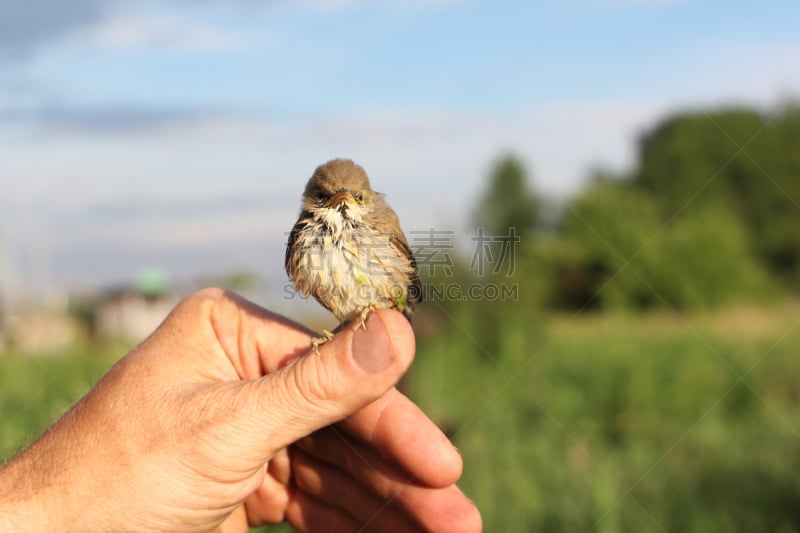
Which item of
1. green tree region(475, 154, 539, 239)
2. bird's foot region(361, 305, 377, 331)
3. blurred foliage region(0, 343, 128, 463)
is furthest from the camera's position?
green tree region(475, 154, 539, 239)

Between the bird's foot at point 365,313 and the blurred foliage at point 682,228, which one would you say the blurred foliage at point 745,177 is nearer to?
the blurred foliage at point 682,228

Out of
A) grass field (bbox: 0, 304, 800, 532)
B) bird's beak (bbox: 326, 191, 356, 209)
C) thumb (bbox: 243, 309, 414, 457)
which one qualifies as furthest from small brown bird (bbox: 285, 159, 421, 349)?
grass field (bbox: 0, 304, 800, 532)

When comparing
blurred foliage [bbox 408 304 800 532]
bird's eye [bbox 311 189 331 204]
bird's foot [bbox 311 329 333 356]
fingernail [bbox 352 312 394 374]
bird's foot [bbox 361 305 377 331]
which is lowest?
blurred foliage [bbox 408 304 800 532]

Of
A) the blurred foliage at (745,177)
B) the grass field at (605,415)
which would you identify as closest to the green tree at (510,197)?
the blurred foliage at (745,177)

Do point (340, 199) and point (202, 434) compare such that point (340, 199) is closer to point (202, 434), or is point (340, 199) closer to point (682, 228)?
point (202, 434)

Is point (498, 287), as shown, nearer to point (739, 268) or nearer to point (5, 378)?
point (5, 378)

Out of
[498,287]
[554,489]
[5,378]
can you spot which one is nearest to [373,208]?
[5,378]

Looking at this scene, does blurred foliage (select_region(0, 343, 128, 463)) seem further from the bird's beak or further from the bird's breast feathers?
the bird's beak

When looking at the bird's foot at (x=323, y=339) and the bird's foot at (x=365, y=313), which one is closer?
the bird's foot at (x=365, y=313)
